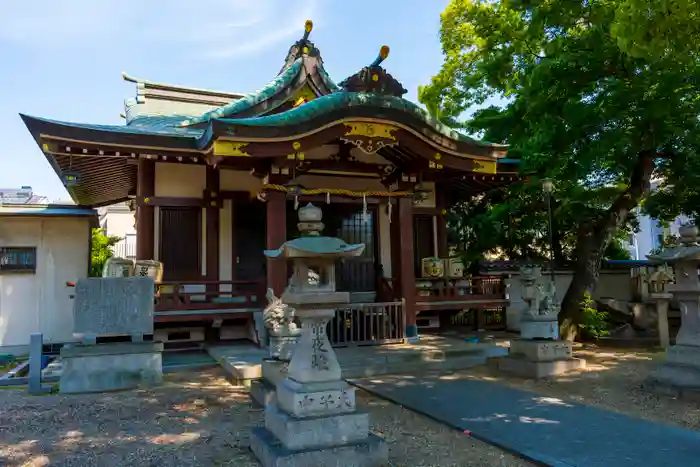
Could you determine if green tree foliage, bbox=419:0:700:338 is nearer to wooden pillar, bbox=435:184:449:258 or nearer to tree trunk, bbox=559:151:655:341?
tree trunk, bbox=559:151:655:341

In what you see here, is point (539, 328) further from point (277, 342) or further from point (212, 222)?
point (212, 222)

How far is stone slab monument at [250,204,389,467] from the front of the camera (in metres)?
4.29

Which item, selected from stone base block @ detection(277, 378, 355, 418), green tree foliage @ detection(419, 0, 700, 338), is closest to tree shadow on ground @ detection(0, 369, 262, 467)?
stone base block @ detection(277, 378, 355, 418)

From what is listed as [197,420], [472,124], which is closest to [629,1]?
[197,420]

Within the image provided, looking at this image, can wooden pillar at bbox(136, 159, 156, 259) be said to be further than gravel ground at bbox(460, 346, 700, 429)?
Yes

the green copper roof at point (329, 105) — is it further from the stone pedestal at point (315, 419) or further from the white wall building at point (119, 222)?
the white wall building at point (119, 222)

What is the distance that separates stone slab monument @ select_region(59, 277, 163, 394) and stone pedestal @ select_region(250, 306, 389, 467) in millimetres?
3824

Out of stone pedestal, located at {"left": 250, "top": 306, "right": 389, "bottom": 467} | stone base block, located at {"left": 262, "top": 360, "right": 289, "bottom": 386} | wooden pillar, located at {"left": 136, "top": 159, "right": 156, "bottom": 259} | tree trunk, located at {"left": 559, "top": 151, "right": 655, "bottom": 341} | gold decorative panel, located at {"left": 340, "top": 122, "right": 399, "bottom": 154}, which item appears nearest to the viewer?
stone pedestal, located at {"left": 250, "top": 306, "right": 389, "bottom": 467}

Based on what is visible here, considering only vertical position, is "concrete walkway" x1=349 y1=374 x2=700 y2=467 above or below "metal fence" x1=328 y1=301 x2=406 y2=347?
below

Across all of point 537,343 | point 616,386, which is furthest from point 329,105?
point 616,386

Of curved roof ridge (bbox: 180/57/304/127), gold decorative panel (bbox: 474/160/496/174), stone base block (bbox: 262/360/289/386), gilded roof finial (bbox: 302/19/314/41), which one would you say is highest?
gilded roof finial (bbox: 302/19/314/41)

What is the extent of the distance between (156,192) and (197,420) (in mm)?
6270

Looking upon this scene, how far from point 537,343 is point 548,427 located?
3235 millimetres

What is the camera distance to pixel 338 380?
468 centimetres
